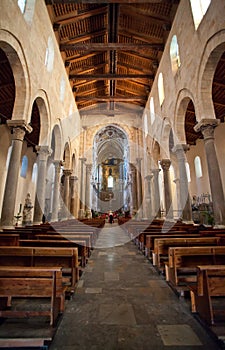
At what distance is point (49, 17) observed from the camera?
1016cm

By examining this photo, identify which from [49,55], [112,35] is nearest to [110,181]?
[112,35]

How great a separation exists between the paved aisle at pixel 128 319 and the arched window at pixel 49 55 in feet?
34.8

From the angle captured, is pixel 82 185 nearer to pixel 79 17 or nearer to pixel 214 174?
pixel 79 17

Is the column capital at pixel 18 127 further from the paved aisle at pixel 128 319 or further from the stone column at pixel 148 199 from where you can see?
the stone column at pixel 148 199

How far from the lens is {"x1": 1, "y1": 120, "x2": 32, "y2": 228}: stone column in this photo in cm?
695

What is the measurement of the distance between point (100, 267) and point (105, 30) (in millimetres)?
13949

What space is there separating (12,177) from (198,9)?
32.6 feet

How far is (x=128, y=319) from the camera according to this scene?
2.36 m

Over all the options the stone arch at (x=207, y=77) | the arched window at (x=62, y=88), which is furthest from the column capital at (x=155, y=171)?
the arched window at (x=62, y=88)

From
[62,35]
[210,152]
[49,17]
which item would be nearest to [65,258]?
[210,152]

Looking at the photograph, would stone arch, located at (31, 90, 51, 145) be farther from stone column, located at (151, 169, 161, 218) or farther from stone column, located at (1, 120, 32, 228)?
stone column, located at (151, 169, 161, 218)

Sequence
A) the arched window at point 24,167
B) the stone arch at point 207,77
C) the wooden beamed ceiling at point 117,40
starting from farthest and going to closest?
1. the arched window at point 24,167
2. the wooden beamed ceiling at point 117,40
3. the stone arch at point 207,77

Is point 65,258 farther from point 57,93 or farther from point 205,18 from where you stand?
point 57,93

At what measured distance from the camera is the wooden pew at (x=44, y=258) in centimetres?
299
